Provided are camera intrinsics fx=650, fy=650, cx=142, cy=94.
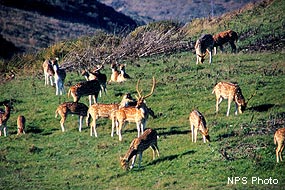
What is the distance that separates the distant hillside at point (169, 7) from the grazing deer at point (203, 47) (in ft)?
186

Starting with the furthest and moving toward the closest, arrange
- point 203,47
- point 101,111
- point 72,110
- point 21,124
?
1. point 203,47
2. point 21,124
3. point 72,110
4. point 101,111

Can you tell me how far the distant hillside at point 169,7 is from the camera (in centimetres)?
9538

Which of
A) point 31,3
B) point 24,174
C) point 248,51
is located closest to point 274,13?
point 248,51

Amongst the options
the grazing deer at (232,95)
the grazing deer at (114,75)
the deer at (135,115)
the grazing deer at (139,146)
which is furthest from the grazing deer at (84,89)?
the grazing deer at (139,146)

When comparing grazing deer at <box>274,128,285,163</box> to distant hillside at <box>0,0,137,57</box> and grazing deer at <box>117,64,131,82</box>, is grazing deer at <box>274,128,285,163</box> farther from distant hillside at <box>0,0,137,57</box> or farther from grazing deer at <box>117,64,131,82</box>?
distant hillside at <box>0,0,137,57</box>

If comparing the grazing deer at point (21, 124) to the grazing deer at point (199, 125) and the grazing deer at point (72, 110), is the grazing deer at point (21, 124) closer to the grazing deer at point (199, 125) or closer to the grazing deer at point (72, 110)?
the grazing deer at point (72, 110)

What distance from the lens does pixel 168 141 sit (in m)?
22.1

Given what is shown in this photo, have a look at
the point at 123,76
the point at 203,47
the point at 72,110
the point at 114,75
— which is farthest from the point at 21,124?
the point at 203,47

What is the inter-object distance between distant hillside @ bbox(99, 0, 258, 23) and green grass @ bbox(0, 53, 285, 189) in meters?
61.3

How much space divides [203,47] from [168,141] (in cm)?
1223

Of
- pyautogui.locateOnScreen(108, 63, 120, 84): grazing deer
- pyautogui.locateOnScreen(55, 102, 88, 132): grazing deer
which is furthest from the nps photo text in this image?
pyautogui.locateOnScreen(108, 63, 120, 84): grazing deer

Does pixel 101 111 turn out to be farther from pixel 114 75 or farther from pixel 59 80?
pixel 114 75

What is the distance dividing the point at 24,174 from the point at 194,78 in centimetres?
1173

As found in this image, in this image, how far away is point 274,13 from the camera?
137 ft
